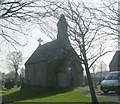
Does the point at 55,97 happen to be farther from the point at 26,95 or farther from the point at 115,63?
the point at 115,63

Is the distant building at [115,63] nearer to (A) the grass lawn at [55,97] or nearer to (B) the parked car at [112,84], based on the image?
(A) the grass lawn at [55,97]

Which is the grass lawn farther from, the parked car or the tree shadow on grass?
the parked car

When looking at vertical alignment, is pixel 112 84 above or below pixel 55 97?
above

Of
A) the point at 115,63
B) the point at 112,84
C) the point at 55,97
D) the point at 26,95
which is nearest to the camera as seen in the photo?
the point at 112,84

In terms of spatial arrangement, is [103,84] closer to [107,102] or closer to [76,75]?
[107,102]

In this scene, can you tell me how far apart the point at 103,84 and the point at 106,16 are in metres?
14.8

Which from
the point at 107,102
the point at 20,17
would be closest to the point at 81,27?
the point at 107,102

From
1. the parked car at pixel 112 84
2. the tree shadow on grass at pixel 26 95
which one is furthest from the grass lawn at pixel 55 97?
the parked car at pixel 112 84

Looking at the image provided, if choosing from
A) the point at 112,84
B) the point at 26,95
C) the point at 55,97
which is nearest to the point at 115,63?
the point at 26,95

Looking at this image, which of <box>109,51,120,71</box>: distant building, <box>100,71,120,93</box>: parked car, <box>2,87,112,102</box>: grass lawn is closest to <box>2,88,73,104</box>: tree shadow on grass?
<box>2,87,112,102</box>: grass lawn

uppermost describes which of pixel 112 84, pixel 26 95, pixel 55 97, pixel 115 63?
pixel 115 63

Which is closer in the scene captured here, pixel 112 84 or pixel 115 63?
pixel 112 84

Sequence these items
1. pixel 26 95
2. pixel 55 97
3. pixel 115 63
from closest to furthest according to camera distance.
Answer: pixel 55 97, pixel 26 95, pixel 115 63

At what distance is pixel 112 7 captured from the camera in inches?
492
